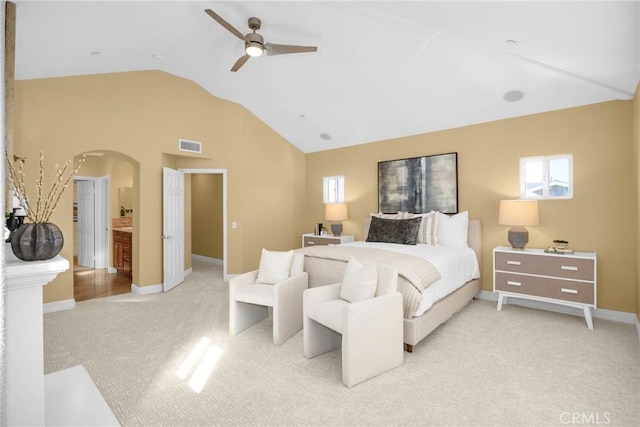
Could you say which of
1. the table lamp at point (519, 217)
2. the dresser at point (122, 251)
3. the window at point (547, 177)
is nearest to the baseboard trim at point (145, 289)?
the dresser at point (122, 251)

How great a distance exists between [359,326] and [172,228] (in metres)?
4.02

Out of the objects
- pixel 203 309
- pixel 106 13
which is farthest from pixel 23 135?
pixel 203 309

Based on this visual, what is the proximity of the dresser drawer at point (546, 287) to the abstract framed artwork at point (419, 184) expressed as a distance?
1259 millimetres

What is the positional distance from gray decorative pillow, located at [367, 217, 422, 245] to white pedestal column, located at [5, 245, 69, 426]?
3729mm

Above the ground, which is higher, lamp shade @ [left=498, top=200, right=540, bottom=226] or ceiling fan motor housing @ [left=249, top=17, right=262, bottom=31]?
ceiling fan motor housing @ [left=249, top=17, right=262, bottom=31]

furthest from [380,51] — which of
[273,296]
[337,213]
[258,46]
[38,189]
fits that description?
[38,189]

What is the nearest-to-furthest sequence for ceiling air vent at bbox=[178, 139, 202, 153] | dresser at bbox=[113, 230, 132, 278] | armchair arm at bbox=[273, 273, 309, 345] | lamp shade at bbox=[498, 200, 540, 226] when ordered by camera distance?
armchair arm at bbox=[273, 273, 309, 345] < lamp shade at bbox=[498, 200, 540, 226] < ceiling air vent at bbox=[178, 139, 202, 153] < dresser at bbox=[113, 230, 132, 278]

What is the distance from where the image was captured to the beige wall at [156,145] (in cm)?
405

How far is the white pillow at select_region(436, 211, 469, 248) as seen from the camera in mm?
4324

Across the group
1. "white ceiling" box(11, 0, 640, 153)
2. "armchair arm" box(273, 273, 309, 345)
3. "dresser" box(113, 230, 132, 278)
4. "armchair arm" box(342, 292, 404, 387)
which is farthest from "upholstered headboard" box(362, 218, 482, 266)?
"dresser" box(113, 230, 132, 278)

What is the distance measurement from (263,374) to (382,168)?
3940 millimetres

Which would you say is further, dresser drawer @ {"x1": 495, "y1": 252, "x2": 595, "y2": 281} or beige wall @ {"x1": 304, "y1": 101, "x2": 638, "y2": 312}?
beige wall @ {"x1": 304, "y1": 101, "x2": 638, "y2": 312}

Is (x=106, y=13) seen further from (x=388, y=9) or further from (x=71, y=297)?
(x=71, y=297)

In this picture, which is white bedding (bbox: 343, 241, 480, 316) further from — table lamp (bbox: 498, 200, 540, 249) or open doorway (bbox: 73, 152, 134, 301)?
open doorway (bbox: 73, 152, 134, 301)
